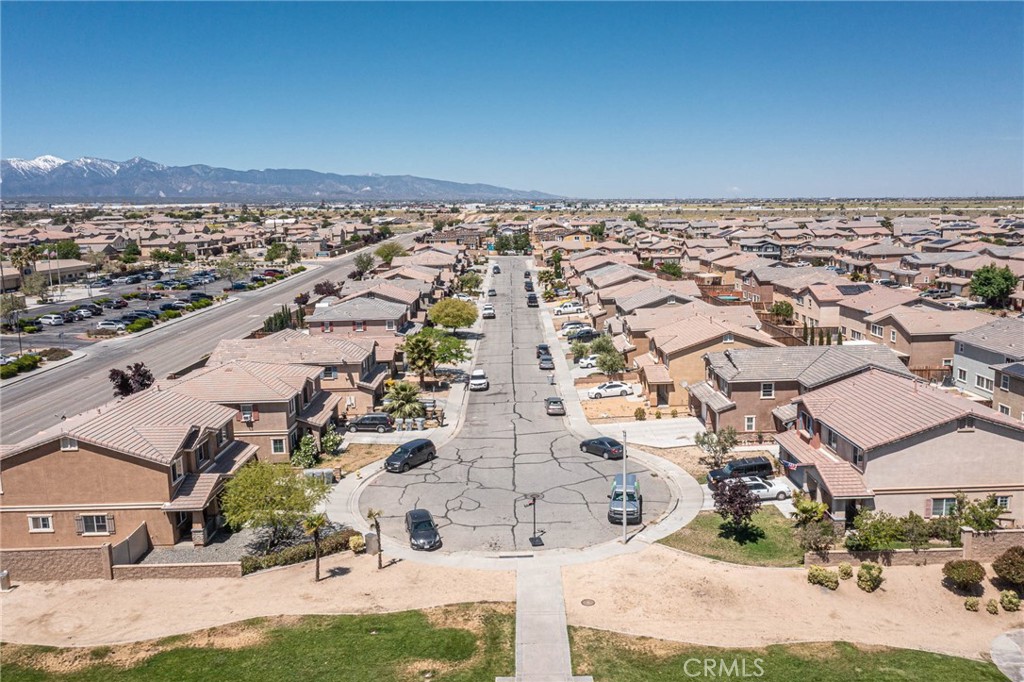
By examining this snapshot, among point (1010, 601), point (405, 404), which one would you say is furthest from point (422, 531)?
point (1010, 601)

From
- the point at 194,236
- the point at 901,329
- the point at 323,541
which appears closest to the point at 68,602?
the point at 323,541

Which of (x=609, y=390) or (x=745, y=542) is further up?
(x=609, y=390)

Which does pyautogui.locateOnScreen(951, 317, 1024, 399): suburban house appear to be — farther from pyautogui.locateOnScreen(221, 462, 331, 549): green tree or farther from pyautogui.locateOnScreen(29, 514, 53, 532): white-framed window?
pyautogui.locateOnScreen(29, 514, 53, 532): white-framed window

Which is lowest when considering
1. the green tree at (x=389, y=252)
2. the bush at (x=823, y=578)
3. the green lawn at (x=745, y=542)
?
the green lawn at (x=745, y=542)

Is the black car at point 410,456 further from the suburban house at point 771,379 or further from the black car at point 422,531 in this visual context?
the suburban house at point 771,379

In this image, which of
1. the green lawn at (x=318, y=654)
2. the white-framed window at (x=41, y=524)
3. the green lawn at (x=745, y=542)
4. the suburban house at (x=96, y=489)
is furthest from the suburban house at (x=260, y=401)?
the green lawn at (x=745, y=542)

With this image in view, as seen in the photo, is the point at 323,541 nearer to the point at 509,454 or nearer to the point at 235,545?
the point at 235,545
